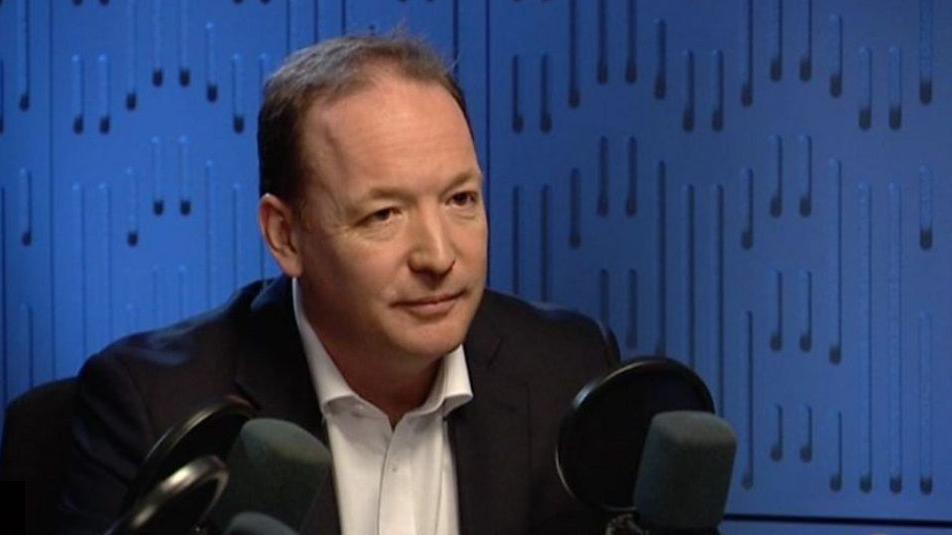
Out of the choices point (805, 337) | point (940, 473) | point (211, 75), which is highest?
point (211, 75)

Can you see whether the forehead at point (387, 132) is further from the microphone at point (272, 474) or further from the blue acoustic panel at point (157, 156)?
the blue acoustic panel at point (157, 156)

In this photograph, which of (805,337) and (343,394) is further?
(805,337)

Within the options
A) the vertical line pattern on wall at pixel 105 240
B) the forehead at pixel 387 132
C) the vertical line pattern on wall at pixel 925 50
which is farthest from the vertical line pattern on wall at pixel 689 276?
the vertical line pattern on wall at pixel 105 240

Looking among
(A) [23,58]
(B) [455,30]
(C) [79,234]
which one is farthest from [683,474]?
(A) [23,58]

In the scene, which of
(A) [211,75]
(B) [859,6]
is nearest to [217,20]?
(A) [211,75]

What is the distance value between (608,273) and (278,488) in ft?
4.69

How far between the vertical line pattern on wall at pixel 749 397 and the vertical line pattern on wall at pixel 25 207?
109 cm

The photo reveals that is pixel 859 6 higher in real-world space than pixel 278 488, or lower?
higher

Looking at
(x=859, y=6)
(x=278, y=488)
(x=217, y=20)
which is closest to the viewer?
(x=278, y=488)

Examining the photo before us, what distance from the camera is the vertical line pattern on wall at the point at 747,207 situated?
8.11 ft

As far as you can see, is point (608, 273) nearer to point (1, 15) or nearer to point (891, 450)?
point (891, 450)

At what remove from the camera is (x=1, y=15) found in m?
2.74

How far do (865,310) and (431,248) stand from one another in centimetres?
Answer: 94

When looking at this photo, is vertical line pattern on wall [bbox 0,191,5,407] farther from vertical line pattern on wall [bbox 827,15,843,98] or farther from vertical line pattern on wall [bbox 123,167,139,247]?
vertical line pattern on wall [bbox 827,15,843,98]
